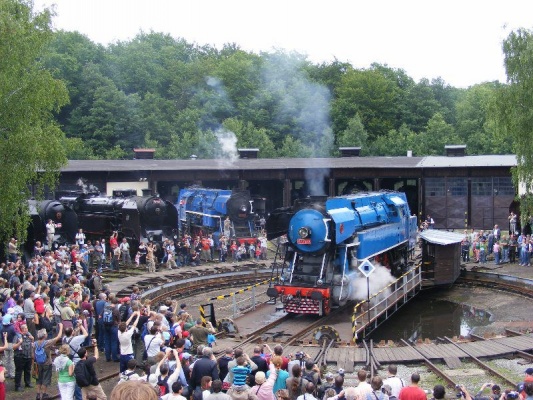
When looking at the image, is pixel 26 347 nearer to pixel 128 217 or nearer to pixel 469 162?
pixel 128 217

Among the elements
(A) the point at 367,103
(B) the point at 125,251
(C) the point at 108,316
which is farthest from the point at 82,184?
(A) the point at 367,103

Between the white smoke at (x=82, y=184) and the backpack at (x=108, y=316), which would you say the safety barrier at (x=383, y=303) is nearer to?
the backpack at (x=108, y=316)

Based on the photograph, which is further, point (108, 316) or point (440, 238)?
point (440, 238)

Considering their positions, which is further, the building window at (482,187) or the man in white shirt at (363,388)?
the building window at (482,187)

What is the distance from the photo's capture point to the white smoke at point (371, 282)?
21547 mm

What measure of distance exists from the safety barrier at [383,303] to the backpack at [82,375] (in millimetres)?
8597

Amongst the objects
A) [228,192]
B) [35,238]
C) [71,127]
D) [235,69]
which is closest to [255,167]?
[228,192]

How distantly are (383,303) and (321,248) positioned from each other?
2.64 metres

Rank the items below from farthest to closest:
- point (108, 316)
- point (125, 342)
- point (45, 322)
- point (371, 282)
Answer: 1. point (371, 282)
2. point (108, 316)
3. point (45, 322)
4. point (125, 342)

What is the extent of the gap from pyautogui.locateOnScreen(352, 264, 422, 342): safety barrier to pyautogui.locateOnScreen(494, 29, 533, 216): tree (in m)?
6.77

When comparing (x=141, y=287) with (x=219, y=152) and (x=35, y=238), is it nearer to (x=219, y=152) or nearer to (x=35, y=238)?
(x=35, y=238)

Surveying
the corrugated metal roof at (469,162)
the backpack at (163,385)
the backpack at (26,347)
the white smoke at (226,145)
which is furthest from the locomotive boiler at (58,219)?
the backpack at (163,385)

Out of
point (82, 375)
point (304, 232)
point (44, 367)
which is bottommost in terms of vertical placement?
point (44, 367)

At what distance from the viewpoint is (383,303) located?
20.9 metres
